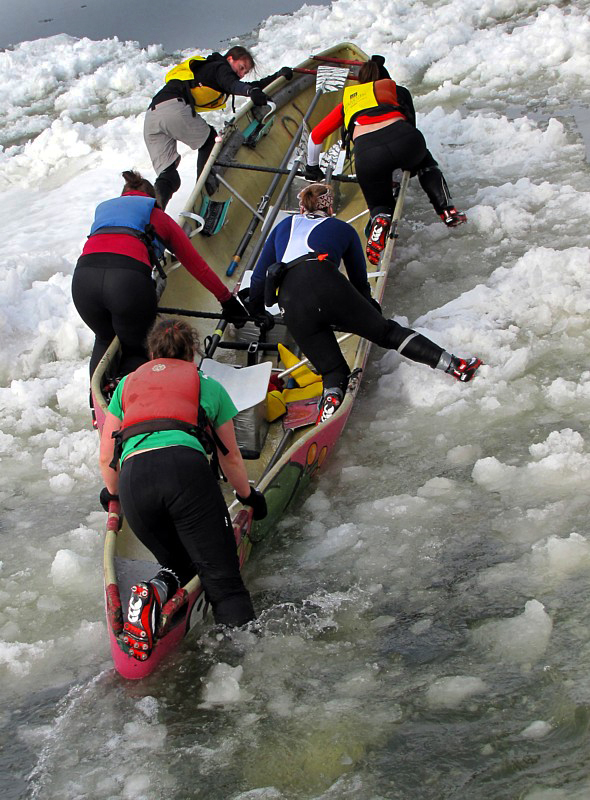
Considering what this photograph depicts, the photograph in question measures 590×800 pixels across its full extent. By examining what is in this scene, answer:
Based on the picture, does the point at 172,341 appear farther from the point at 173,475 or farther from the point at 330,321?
the point at 330,321

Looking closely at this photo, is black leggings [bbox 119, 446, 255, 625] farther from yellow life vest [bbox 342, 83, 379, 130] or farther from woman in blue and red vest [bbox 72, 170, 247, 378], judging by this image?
yellow life vest [bbox 342, 83, 379, 130]

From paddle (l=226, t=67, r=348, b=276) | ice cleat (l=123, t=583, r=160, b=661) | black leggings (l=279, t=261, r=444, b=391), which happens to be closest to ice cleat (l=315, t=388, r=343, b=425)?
black leggings (l=279, t=261, r=444, b=391)

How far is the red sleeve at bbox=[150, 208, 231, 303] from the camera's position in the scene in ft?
18.1

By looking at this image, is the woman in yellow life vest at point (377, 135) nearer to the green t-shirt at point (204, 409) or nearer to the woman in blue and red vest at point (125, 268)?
the woman in blue and red vest at point (125, 268)

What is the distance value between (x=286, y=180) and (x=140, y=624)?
5771mm

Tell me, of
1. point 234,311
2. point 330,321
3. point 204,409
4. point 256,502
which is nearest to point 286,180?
point 234,311

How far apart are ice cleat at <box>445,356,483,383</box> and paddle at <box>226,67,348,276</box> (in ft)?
7.85

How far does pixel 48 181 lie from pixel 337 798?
374 inches

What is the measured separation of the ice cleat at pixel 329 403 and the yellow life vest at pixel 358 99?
2731 mm

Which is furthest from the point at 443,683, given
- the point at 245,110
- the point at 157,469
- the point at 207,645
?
the point at 245,110

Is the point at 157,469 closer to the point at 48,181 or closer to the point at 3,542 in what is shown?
the point at 3,542

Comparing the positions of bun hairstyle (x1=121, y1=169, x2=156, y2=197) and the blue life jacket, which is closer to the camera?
the blue life jacket

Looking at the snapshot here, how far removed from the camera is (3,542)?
5.11 meters

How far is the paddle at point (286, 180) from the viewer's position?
296 inches
